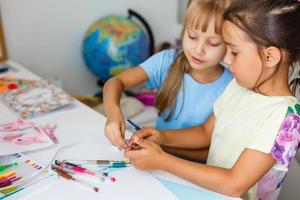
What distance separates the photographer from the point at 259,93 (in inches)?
33.0

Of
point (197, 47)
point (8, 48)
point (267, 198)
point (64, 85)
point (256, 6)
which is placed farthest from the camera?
point (64, 85)

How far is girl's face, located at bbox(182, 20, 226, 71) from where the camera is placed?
98cm

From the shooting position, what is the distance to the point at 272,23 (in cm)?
72

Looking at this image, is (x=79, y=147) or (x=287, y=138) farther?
(x=79, y=147)

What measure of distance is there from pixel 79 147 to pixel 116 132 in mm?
104

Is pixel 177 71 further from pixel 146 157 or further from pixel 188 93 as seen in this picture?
pixel 146 157

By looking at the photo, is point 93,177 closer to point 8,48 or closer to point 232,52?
point 232,52

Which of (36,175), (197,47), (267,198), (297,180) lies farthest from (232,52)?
(297,180)

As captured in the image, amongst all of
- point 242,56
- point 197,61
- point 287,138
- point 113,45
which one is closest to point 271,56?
point 242,56

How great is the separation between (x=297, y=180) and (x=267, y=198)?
0.42 meters

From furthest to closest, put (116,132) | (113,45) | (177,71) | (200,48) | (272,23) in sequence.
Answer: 1. (113,45)
2. (177,71)
3. (200,48)
4. (116,132)
5. (272,23)

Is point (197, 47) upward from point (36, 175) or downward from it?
upward

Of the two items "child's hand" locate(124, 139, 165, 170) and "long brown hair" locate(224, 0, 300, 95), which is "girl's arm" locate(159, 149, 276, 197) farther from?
"long brown hair" locate(224, 0, 300, 95)

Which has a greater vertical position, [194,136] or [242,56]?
[242,56]
